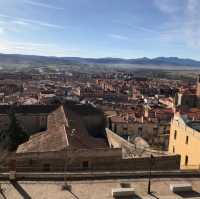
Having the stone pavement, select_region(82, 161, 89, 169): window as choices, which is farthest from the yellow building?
the stone pavement

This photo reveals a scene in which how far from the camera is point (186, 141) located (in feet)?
101

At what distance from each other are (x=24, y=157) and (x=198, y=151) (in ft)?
45.9

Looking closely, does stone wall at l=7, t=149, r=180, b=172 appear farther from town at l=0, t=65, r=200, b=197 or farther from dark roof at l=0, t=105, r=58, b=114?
dark roof at l=0, t=105, r=58, b=114

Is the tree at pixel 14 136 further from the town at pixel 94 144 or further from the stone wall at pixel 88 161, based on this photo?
the stone wall at pixel 88 161

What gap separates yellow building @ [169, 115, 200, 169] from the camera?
94.4 ft

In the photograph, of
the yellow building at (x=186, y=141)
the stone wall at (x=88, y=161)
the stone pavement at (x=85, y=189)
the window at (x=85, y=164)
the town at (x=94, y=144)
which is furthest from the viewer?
the yellow building at (x=186, y=141)

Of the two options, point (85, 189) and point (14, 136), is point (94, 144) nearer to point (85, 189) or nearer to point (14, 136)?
point (14, 136)

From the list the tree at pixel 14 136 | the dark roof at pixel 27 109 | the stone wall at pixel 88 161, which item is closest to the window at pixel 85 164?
the stone wall at pixel 88 161

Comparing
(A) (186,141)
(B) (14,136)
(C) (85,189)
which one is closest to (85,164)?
(A) (186,141)

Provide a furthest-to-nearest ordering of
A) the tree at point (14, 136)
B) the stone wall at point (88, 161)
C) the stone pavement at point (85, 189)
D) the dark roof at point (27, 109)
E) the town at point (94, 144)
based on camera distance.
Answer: the dark roof at point (27, 109), the tree at point (14, 136), the town at point (94, 144), the stone wall at point (88, 161), the stone pavement at point (85, 189)

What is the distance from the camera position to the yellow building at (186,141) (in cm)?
2877

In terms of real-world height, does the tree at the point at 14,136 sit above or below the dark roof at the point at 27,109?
below

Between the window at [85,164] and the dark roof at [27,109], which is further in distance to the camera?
the dark roof at [27,109]

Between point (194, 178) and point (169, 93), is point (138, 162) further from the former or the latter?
point (169, 93)
